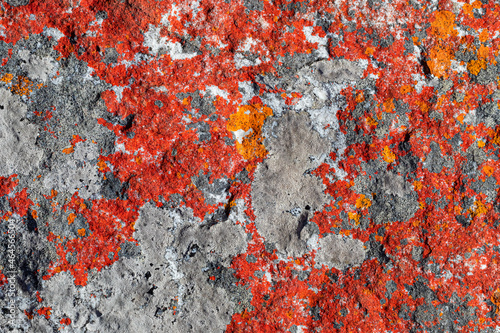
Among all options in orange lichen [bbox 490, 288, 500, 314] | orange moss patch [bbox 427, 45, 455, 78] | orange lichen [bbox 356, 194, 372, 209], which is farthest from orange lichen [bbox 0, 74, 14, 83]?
orange lichen [bbox 490, 288, 500, 314]

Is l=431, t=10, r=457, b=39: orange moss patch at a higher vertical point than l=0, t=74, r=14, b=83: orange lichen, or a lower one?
higher

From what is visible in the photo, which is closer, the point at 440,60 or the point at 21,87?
the point at 21,87

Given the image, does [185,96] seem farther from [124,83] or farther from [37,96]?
[37,96]

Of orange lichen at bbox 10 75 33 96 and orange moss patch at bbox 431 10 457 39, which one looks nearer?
orange lichen at bbox 10 75 33 96

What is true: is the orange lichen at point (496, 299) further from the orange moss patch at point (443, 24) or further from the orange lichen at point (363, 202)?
the orange moss patch at point (443, 24)

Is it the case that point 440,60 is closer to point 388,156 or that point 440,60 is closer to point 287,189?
point 388,156

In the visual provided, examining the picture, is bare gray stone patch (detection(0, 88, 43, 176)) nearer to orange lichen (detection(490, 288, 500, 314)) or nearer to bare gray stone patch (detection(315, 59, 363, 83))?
bare gray stone patch (detection(315, 59, 363, 83))

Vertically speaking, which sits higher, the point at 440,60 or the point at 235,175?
the point at 440,60

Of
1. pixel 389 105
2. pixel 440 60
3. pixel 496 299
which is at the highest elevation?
pixel 440 60

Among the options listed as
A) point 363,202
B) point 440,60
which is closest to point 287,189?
point 363,202
